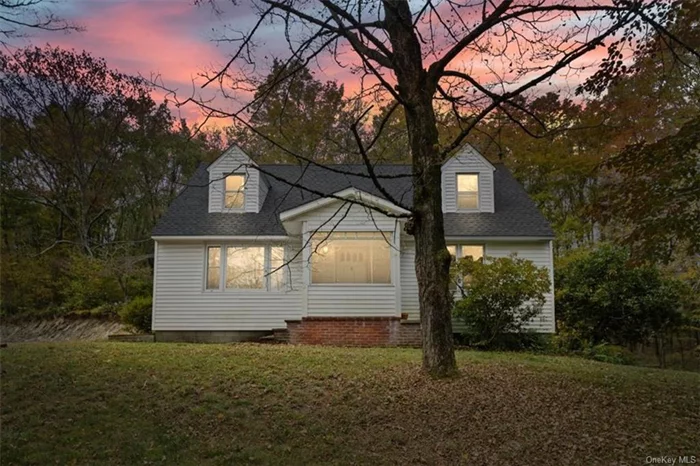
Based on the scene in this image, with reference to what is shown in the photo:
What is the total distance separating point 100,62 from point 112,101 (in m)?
1.87

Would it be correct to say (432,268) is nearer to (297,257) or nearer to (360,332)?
(360,332)

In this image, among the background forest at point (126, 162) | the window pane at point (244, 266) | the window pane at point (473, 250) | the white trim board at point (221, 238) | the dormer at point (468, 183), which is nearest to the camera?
the white trim board at point (221, 238)

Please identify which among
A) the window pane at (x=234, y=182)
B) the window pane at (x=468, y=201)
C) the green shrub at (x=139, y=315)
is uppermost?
the window pane at (x=234, y=182)

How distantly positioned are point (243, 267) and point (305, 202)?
9.01 ft

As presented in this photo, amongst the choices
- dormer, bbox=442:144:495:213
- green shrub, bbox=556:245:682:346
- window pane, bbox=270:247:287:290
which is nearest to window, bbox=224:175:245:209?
window pane, bbox=270:247:287:290

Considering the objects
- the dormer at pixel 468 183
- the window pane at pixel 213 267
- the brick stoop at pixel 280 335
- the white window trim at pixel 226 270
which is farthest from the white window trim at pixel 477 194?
the window pane at pixel 213 267

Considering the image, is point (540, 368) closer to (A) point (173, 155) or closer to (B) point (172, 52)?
(B) point (172, 52)

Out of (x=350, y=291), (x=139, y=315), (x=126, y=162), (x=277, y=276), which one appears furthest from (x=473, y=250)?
(x=126, y=162)

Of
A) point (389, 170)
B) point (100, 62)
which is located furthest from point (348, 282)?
point (100, 62)

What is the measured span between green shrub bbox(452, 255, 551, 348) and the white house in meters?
1.84

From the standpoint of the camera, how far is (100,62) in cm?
2222

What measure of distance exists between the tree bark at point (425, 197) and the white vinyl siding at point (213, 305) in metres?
7.13

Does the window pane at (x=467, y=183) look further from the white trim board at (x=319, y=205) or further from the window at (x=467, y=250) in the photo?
the white trim board at (x=319, y=205)

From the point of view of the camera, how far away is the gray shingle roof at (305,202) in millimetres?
14055
